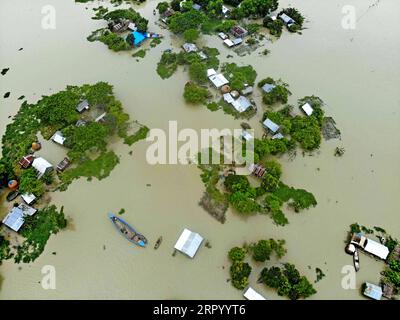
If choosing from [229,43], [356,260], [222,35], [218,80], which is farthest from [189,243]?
[222,35]

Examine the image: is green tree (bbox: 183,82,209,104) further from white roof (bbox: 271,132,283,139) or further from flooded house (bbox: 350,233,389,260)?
flooded house (bbox: 350,233,389,260)

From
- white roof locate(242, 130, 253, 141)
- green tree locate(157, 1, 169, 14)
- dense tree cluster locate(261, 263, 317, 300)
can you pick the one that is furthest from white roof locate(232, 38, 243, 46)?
dense tree cluster locate(261, 263, 317, 300)

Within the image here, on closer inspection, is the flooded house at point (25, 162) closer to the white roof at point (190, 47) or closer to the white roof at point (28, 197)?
the white roof at point (28, 197)

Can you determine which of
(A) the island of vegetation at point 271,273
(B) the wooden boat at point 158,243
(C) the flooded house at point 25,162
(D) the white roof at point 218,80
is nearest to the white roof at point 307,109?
(D) the white roof at point 218,80

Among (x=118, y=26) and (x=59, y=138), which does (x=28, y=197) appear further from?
(x=118, y=26)

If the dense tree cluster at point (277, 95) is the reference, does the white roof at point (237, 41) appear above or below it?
above
